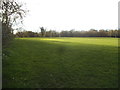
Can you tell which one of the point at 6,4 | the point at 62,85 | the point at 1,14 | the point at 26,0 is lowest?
the point at 62,85

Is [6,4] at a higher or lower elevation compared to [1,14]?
higher

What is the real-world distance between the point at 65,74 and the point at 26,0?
385 inches

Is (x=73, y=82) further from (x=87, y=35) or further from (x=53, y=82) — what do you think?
(x=87, y=35)

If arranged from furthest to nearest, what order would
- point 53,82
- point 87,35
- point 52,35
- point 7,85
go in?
point 52,35, point 87,35, point 53,82, point 7,85

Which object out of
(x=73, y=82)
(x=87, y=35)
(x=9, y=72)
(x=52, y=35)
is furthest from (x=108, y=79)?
(x=52, y=35)

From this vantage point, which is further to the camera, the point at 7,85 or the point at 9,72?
the point at 9,72

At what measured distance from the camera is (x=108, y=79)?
21.7 feet

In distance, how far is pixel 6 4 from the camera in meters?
7.07

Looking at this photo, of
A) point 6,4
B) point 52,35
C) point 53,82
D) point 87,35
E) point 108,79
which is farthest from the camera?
point 52,35

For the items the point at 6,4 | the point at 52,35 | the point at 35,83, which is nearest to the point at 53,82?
the point at 35,83

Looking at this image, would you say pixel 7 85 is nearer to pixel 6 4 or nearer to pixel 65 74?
pixel 65 74

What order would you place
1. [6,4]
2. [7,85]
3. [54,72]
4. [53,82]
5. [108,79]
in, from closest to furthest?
[7,85] < [53,82] < [108,79] < [6,4] < [54,72]

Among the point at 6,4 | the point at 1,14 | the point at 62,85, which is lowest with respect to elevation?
the point at 62,85

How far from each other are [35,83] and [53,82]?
0.93 metres
